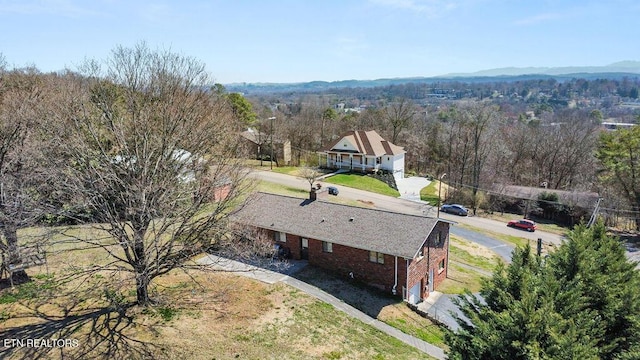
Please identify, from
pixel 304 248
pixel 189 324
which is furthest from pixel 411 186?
pixel 189 324

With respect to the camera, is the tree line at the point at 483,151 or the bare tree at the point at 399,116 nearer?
the tree line at the point at 483,151

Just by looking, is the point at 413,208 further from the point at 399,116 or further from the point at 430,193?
Result: the point at 399,116

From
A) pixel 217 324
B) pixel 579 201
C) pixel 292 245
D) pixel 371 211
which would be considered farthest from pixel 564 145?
pixel 217 324

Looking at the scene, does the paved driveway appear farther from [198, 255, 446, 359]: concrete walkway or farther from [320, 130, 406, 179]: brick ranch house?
[198, 255, 446, 359]: concrete walkway

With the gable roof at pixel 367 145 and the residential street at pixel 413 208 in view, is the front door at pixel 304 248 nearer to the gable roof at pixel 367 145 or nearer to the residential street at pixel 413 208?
the residential street at pixel 413 208

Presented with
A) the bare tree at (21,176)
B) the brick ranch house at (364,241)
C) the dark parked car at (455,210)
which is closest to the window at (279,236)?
the brick ranch house at (364,241)

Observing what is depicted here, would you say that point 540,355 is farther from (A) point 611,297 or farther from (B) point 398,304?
(B) point 398,304

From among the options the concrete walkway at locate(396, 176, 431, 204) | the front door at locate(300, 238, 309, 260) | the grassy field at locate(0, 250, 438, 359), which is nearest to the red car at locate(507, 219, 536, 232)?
the concrete walkway at locate(396, 176, 431, 204)
